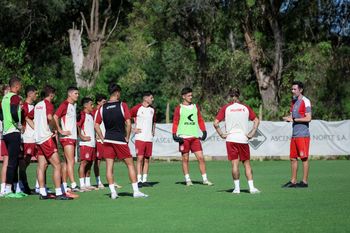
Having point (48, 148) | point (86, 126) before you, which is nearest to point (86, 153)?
point (86, 126)

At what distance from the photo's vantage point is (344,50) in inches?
1816

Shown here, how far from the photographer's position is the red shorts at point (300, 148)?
17422mm

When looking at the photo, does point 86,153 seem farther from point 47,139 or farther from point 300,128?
point 300,128

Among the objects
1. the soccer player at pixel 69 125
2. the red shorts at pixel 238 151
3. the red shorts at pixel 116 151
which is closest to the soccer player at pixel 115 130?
the red shorts at pixel 116 151

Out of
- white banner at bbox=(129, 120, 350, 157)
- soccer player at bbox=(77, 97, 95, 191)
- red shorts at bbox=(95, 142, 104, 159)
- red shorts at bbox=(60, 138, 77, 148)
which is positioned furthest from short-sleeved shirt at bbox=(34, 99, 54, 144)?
white banner at bbox=(129, 120, 350, 157)

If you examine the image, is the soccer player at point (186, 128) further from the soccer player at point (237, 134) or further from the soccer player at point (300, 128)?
the soccer player at point (237, 134)

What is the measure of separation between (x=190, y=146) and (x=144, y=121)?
1.23m

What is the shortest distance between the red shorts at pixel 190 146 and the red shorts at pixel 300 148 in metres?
2.43

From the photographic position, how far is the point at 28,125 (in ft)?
55.8

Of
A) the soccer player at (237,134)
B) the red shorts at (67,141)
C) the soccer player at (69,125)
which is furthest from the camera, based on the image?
the red shorts at (67,141)

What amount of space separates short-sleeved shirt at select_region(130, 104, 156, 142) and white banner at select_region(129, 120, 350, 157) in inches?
521

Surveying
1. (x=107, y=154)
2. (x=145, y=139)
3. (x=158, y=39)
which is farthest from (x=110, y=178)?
(x=158, y=39)

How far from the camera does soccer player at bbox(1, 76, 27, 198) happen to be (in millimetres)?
15789

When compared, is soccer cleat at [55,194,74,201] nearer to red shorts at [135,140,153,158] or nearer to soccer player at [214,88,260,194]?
soccer player at [214,88,260,194]
